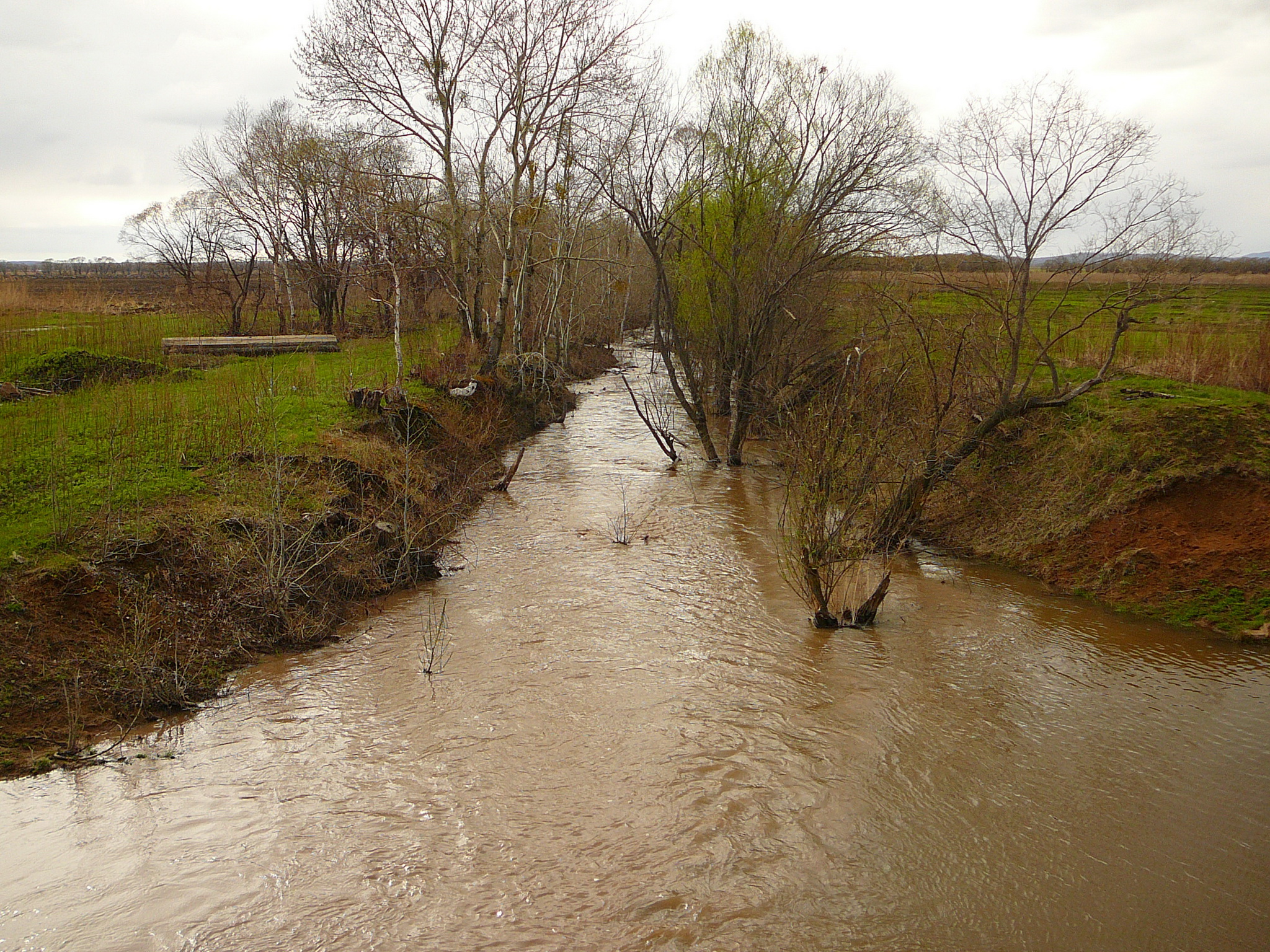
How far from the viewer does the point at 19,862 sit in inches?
193

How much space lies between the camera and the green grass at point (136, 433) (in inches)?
317

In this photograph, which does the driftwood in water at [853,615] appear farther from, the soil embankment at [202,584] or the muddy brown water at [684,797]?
the soil embankment at [202,584]

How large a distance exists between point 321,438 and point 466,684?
5.78 metres

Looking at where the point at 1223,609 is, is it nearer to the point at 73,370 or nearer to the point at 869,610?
the point at 869,610

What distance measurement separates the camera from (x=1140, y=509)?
410 inches

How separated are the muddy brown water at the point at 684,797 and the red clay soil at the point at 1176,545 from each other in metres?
0.74

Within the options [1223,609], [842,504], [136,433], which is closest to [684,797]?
[842,504]

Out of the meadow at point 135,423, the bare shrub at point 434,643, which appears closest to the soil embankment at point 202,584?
the meadow at point 135,423

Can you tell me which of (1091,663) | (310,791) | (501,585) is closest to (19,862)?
(310,791)

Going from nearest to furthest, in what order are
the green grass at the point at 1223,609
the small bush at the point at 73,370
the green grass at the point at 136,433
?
the green grass at the point at 136,433
the green grass at the point at 1223,609
the small bush at the point at 73,370

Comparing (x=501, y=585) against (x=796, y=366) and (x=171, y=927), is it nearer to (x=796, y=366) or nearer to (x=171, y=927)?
(x=171, y=927)

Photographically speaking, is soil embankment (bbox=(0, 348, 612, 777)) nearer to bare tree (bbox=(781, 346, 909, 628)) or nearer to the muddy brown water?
the muddy brown water

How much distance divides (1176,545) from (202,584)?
1110 cm

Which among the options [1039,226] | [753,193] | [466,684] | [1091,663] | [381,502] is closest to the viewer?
[466,684]
